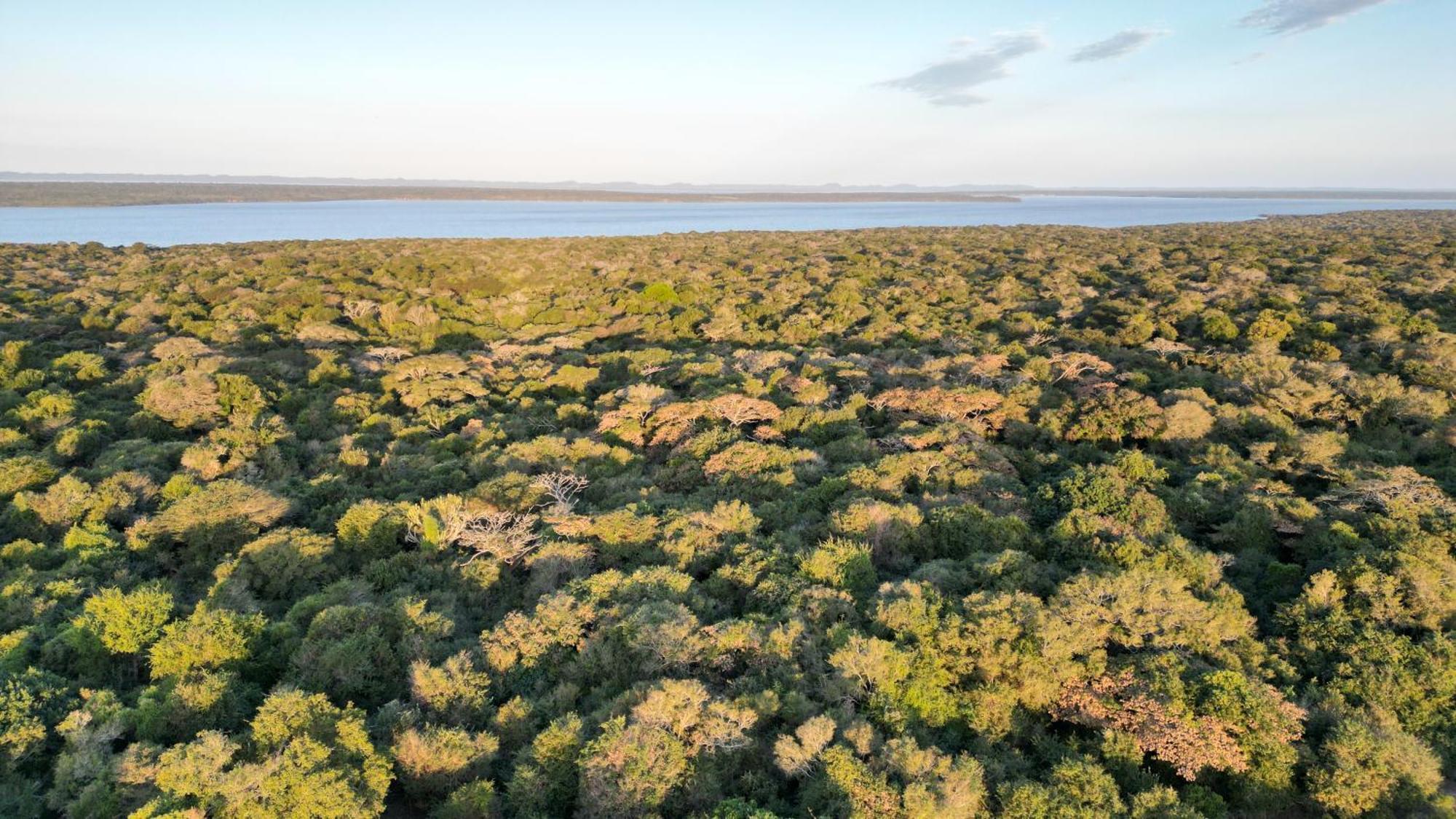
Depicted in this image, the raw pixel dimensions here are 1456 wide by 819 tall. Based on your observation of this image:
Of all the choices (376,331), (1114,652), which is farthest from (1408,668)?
(376,331)

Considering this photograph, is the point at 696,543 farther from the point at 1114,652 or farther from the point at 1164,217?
the point at 1164,217

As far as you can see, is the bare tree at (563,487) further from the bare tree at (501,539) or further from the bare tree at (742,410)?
the bare tree at (742,410)

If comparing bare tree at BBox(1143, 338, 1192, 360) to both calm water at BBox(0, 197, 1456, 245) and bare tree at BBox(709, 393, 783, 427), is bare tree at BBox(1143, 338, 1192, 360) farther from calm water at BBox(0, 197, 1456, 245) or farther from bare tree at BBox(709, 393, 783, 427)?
calm water at BBox(0, 197, 1456, 245)

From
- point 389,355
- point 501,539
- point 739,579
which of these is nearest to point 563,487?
point 501,539

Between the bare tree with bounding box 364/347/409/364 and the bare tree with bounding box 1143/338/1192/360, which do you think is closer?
the bare tree with bounding box 1143/338/1192/360

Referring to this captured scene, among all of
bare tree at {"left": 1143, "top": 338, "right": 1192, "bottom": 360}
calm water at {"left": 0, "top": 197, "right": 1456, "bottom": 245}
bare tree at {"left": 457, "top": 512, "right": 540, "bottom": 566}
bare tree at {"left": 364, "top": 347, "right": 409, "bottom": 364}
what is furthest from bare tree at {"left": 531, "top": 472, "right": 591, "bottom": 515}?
calm water at {"left": 0, "top": 197, "right": 1456, "bottom": 245}

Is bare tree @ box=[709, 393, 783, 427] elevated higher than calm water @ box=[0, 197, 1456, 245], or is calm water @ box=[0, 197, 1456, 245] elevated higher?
calm water @ box=[0, 197, 1456, 245]
